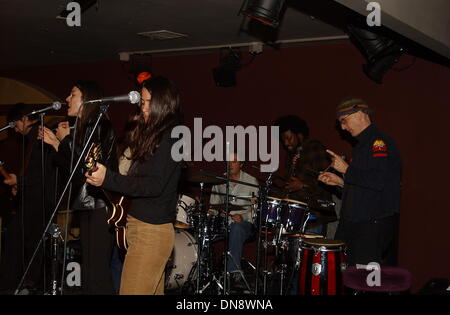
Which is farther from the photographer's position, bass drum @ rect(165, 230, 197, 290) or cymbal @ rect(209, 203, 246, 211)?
cymbal @ rect(209, 203, 246, 211)

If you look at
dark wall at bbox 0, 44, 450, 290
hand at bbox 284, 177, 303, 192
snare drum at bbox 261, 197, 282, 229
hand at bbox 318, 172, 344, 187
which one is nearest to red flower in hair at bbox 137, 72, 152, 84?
dark wall at bbox 0, 44, 450, 290

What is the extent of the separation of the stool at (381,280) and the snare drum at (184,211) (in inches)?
98.6

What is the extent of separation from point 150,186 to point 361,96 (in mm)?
4620

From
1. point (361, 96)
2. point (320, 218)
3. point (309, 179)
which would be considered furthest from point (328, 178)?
point (361, 96)

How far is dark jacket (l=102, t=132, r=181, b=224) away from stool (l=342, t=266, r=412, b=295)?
5.40 feet

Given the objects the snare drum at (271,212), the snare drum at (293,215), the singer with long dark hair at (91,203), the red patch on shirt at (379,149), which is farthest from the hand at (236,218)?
the singer with long dark hair at (91,203)

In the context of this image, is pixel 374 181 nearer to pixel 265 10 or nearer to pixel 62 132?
pixel 265 10

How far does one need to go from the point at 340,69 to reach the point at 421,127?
1.24m

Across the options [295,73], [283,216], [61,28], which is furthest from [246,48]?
[283,216]

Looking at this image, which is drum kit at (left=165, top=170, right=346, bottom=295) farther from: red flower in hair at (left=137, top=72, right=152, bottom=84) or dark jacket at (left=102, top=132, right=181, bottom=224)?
red flower in hair at (left=137, top=72, right=152, bottom=84)

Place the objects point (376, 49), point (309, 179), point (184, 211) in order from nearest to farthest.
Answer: point (309, 179), point (376, 49), point (184, 211)

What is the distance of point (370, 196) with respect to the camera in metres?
4.59

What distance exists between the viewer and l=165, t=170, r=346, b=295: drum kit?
4.66 meters

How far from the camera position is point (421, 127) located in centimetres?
670
